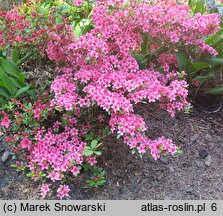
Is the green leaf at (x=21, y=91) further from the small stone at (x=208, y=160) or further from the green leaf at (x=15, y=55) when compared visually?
the small stone at (x=208, y=160)

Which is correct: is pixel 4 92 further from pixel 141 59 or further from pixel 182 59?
pixel 182 59

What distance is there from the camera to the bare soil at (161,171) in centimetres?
238

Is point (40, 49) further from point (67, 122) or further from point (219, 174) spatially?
point (219, 174)

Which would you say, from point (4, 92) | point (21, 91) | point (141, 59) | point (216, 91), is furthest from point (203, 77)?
point (4, 92)

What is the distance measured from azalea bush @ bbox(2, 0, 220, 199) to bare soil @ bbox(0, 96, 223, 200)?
10 centimetres

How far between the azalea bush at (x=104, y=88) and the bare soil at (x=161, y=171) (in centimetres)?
10

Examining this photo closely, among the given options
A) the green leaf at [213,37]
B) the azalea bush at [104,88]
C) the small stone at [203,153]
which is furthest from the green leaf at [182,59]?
the small stone at [203,153]

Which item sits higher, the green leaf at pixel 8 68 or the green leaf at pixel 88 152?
the green leaf at pixel 8 68

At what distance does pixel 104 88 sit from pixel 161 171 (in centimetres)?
75

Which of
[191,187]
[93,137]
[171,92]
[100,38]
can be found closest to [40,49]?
[100,38]

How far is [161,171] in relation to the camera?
8.41ft

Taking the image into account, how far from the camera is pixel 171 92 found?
7.51 feet

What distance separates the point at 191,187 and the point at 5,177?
1.25 m

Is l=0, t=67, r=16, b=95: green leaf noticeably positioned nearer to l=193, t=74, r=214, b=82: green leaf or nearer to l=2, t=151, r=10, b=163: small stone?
l=2, t=151, r=10, b=163: small stone
